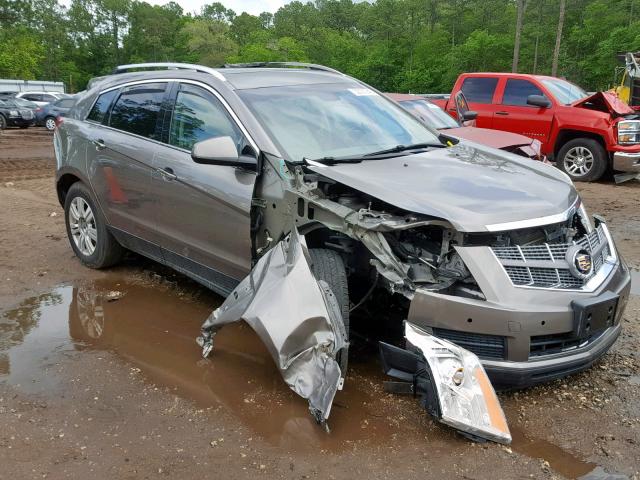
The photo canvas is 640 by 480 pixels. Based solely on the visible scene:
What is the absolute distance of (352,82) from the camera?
4.88m

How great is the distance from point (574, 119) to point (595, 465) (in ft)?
29.1

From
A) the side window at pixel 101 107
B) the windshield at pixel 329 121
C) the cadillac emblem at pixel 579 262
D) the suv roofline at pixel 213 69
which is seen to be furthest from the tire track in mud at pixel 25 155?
the cadillac emblem at pixel 579 262

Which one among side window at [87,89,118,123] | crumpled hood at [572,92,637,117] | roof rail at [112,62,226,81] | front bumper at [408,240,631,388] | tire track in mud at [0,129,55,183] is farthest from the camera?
tire track in mud at [0,129,55,183]

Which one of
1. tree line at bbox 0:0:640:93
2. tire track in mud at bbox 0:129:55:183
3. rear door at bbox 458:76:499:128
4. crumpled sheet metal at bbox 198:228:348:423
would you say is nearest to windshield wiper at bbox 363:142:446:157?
crumpled sheet metal at bbox 198:228:348:423

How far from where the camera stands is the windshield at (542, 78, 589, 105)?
10953 mm

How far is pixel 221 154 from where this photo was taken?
146 inches

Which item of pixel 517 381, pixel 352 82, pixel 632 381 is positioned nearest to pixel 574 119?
pixel 352 82

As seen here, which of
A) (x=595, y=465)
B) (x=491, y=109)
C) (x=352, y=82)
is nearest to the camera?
(x=595, y=465)

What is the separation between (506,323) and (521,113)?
29.7 feet

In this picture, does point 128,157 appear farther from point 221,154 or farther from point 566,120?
point 566,120

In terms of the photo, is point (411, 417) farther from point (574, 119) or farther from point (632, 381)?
point (574, 119)

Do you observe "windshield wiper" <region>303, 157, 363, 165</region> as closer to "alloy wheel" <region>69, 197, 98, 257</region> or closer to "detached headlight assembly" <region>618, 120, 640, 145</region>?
"alloy wheel" <region>69, 197, 98, 257</region>

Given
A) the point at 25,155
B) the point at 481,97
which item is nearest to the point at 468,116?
the point at 481,97

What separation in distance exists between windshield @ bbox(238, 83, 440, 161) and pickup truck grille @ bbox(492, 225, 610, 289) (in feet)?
4.37
